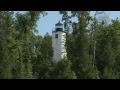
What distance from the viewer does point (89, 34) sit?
48.2ft

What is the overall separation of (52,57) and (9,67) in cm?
319

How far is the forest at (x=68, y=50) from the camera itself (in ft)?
42.6

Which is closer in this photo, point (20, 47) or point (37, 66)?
point (20, 47)

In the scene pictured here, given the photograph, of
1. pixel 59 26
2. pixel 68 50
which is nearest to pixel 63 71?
pixel 68 50

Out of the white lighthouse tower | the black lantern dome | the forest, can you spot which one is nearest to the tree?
the forest

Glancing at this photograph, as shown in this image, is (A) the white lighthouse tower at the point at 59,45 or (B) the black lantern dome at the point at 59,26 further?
(B) the black lantern dome at the point at 59,26

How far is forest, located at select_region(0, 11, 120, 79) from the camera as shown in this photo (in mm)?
12977

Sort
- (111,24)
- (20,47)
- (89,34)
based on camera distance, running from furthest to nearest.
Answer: (111,24) → (89,34) → (20,47)

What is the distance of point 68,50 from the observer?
14414mm

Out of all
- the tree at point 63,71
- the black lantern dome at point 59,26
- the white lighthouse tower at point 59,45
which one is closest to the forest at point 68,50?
the tree at point 63,71

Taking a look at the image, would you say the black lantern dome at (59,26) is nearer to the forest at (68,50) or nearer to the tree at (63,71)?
the forest at (68,50)

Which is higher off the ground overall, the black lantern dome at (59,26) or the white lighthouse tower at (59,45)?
the black lantern dome at (59,26)
